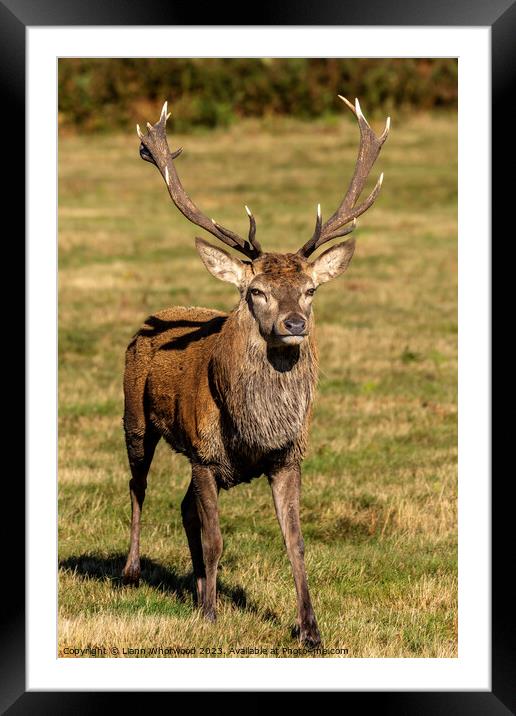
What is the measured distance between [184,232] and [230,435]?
19264 mm

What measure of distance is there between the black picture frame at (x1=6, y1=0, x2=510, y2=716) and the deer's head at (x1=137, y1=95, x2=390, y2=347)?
1.20m

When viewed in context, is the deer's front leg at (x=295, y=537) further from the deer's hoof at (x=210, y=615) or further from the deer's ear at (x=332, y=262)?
the deer's ear at (x=332, y=262)

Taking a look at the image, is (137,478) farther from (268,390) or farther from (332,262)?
(332,262)

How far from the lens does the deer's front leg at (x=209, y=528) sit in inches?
314

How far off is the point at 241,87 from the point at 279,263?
34.6 m

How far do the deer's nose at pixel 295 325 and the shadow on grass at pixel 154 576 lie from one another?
1945 mm

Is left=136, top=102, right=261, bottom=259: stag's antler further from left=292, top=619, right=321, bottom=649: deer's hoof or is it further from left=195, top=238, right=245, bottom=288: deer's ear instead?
left=292, top=619, right=321, bottom=649: deer's hoof

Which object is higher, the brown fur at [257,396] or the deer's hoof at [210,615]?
the brown fur at [257,396]

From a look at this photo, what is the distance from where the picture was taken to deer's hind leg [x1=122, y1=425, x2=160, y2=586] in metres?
9.06

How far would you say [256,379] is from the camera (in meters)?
7.74

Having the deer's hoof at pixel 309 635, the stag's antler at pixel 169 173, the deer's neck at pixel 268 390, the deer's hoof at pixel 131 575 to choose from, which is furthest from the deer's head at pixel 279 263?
the deer's hoof at pixel 131 575

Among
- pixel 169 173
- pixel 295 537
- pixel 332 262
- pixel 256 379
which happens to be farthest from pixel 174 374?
pixel 295 537
